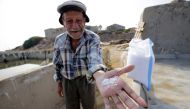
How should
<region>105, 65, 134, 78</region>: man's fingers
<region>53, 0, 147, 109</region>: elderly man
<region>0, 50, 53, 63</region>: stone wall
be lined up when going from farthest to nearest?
1. <region>0, 50, 53, 63</region>: stone wall
2. <region>53, 0, 147, 109</region>: elderly man
3. <region>105, 65, 134, 78</region>: man's fingers

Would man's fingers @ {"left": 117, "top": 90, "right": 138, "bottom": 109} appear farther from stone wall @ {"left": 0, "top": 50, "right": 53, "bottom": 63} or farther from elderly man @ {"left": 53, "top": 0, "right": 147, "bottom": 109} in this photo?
stone wall @ {"left": 0, "top": 50, "right": 53, "bottom": 63}

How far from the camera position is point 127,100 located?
1188 mm

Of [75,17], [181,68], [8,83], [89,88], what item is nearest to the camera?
[75,17]

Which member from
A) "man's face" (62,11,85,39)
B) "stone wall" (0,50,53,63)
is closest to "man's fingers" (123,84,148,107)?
"man's face" (62,11,85,39)

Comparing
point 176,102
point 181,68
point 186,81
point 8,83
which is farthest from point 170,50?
point 8,83

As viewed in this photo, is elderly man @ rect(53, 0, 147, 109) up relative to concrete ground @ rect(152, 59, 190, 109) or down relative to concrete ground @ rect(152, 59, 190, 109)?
up

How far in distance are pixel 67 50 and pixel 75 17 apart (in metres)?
0.37

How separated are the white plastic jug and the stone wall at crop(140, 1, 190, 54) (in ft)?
7.35

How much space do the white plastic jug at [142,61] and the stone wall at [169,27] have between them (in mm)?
2240

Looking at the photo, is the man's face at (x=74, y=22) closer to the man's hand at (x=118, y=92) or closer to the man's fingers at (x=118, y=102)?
the man's hand at (x=118, y=92)

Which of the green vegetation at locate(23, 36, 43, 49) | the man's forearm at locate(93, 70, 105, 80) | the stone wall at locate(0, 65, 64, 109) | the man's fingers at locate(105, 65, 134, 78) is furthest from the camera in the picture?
the green vegetation at locate(23, 36, 43, 49)

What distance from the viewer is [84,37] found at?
1.95 meters

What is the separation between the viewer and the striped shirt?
1.85m

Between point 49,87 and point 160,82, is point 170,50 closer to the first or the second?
point 160,82
